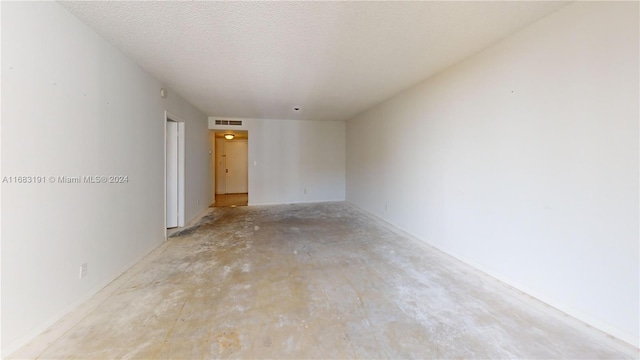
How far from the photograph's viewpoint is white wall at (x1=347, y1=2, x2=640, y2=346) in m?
1.62

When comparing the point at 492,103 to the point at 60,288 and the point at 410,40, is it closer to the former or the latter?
the point at 410,40

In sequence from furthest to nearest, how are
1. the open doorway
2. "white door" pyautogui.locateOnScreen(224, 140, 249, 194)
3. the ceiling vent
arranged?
"white door" pyautogui.locateOnScreen(224, 140, 249, 194) → the open doorway → the ceiling vent

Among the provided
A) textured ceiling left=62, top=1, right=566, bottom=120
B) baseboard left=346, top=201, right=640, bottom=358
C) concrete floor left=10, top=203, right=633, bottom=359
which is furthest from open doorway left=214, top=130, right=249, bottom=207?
baseboard left=346, top=201, right=640, bottom=358

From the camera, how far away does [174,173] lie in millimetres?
4410

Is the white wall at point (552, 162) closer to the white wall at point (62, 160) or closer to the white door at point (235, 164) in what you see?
the white wall at point (62, 160)

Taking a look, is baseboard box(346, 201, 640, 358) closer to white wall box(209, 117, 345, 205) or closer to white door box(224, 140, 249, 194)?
white wall box(209, 117, 345, 205)

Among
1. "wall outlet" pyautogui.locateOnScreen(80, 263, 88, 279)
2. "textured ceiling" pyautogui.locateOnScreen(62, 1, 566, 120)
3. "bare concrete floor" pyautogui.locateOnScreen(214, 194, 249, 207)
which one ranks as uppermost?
"textured ceiling" pyautogui.locateOnScreen(62, 1, 566, 120)

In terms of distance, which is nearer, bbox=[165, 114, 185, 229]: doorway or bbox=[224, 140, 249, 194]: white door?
bbox=[165, 114, 185, 229]: doorway

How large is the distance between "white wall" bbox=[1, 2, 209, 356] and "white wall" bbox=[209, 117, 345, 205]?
3.88 m

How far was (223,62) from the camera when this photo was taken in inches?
112

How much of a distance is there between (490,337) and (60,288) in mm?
3101

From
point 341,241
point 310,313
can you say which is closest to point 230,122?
point 341,241

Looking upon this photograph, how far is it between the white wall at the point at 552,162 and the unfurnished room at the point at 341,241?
0.01 m

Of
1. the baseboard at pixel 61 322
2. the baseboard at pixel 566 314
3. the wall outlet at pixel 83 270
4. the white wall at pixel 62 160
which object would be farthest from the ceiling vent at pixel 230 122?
the baseboard at pixel 566 314
